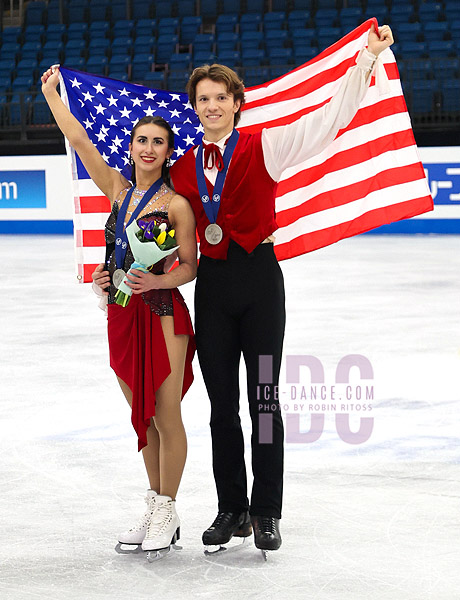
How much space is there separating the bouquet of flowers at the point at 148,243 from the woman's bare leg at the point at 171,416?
0.23m

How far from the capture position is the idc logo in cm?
1689

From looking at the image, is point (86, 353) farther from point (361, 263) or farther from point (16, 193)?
point (16, 193)

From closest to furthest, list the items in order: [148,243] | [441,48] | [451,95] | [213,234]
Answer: [148,243] → [213,234] → [451,95] → [441,48]

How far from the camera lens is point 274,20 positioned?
1827cm

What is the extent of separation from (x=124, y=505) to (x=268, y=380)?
0.92 m

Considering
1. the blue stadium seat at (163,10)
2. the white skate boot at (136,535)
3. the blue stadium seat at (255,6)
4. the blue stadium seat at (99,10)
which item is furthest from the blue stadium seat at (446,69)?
the white skate boot at (136,535)

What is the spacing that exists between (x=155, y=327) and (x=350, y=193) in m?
1.22


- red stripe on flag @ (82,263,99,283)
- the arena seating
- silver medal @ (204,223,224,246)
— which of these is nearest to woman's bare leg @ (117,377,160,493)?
silver medal @ (204,223,224,246)

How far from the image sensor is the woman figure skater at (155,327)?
10.1 feet

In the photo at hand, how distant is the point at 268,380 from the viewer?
3.10 m

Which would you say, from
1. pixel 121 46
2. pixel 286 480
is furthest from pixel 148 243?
pixel 121 46

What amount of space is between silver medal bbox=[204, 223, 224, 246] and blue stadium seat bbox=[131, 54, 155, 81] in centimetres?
1510

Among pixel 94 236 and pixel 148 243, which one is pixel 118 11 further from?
pixel 148 243

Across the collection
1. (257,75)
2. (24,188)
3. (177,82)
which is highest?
(257,75)
